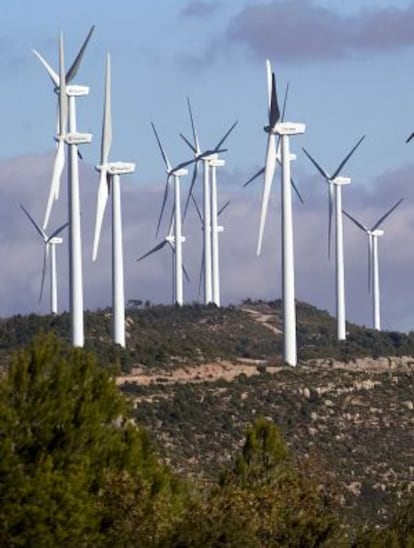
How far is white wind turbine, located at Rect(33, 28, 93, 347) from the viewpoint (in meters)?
122

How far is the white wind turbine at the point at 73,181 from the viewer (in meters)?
122

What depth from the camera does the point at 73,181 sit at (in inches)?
4882

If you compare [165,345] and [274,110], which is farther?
[165,345]

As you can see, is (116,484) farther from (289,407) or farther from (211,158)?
(211,158)

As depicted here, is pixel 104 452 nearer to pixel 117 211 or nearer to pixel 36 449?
pixel 36 449

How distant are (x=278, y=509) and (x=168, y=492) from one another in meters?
3.06

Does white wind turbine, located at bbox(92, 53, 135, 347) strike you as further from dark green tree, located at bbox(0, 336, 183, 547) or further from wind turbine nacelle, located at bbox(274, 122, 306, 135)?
dark green tree, located at bbox(0, 336, 183, 547)

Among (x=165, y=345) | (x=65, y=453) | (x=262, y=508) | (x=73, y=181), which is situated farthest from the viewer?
(x=165, y=345)

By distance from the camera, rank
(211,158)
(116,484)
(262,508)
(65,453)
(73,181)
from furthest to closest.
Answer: (211,158) < (73,181) < (262,508) < (65,453) < (116,484)

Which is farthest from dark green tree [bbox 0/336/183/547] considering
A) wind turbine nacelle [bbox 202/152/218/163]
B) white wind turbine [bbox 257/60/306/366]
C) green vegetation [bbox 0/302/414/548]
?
wind turbine nacelle [bbox 202/152/218/163]

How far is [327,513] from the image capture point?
77688 millimetres

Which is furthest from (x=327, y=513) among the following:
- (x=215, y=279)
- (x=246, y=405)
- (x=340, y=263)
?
(x=215, y=279)

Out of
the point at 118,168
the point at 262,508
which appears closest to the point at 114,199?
the point at 118,168

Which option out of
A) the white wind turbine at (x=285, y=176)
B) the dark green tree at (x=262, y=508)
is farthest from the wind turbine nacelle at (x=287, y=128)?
the dark green tree at (x=262, y=508)
